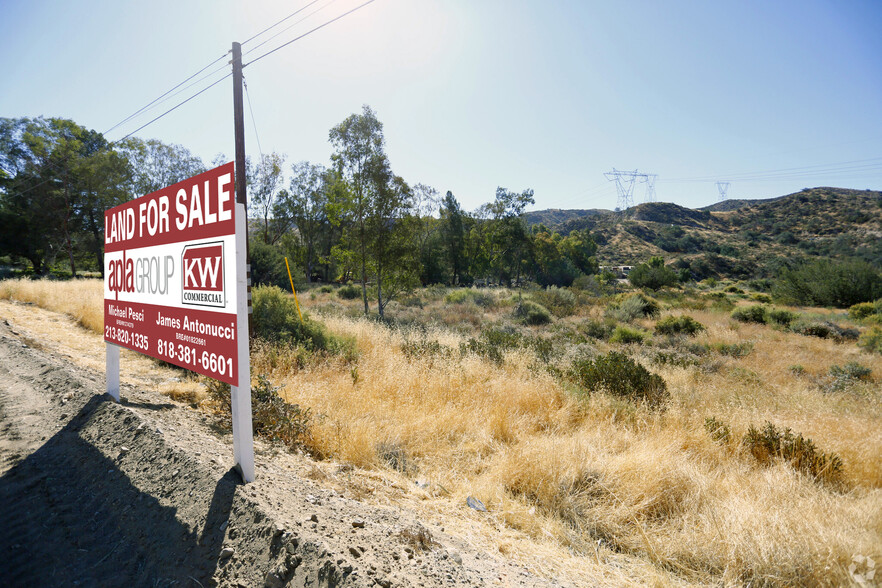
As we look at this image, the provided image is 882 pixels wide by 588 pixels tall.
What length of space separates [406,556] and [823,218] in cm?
11196

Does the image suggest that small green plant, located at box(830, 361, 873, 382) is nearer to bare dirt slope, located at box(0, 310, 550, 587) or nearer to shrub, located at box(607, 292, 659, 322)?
bare dirt slope, located at box(0, 310, 550, 587)

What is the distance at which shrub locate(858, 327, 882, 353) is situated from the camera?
13927 mm

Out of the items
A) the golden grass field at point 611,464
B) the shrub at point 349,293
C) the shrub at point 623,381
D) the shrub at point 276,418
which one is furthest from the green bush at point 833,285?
the shrub at point 276,418

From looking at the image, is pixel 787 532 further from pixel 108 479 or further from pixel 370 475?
pixel 108 479

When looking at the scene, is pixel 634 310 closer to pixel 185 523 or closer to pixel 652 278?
pixel 652 278

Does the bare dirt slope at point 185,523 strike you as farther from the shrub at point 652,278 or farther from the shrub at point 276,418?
the shrub at point 652,278

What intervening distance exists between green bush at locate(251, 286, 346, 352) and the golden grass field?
1000 mm

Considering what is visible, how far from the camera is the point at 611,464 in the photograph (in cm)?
411

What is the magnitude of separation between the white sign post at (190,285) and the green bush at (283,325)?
4232 millimetres

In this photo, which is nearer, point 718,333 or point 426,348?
point 426,348

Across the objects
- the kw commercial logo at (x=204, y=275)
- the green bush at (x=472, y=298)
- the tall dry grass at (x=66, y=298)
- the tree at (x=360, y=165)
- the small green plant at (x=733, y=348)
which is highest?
the tree at (x=360, y=165)

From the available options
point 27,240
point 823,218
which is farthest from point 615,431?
point 823,218

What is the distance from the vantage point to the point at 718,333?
18.0 m

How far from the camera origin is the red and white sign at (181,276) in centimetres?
318
